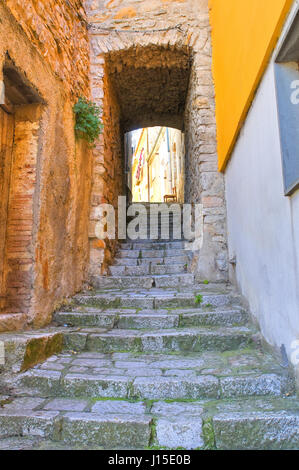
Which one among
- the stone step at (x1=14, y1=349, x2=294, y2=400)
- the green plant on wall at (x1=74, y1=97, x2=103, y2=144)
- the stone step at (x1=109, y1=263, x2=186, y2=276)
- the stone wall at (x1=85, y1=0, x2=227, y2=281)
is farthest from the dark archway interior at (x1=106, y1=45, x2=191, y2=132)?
the stone step at (x1=14, y1=349, x2=294, y2=400)

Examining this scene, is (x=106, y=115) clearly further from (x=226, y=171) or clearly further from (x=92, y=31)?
(x=226, y=171)

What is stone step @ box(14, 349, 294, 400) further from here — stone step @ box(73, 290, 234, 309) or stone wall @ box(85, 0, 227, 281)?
stone wall @ box(85, 0, 227, 281)

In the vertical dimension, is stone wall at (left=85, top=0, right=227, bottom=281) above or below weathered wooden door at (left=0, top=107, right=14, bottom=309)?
above

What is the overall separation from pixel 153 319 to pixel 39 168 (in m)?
1.76

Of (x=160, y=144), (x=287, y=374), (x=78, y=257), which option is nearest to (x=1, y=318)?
(x=78, y=257)

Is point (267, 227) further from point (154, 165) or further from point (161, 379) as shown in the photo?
point (154, 165)

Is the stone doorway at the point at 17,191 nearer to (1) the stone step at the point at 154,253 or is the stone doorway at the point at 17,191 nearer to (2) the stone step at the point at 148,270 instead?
(2) the stone step at the point at 148,270

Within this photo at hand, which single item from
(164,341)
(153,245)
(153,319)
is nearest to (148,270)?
(153,245)

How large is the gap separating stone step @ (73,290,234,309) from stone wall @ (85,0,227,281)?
685 millimetres

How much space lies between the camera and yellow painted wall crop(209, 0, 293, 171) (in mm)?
2180

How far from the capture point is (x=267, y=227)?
8.17ft

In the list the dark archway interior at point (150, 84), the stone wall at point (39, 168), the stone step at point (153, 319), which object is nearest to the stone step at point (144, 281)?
the stone wall at point (39, 168)

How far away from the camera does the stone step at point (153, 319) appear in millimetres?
3188

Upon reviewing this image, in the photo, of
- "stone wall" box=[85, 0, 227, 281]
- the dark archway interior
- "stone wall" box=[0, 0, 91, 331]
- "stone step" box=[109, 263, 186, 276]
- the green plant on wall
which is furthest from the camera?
the dark archway interior
